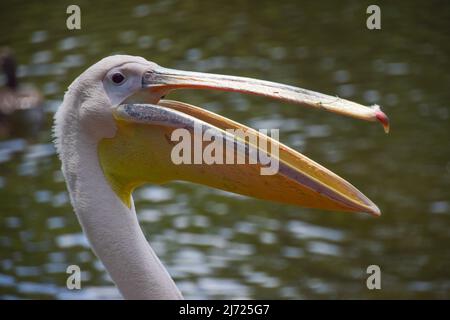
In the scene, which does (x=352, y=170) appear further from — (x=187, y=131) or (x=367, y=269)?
(x=187, y=131)

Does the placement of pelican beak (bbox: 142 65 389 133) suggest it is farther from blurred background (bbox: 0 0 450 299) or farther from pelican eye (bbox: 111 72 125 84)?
blurred background (bbox: 0 0 450 299)

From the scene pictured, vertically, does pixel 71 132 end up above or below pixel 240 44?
above

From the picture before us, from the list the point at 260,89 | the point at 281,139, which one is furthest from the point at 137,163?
the point at 281,139

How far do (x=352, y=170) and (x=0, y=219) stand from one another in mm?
2974

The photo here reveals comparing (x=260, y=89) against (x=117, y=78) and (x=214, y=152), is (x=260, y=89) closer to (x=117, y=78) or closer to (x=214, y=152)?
(x=214, y=152)

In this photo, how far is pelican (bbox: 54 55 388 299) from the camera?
3.52 m

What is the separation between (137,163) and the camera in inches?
142

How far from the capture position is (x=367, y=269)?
6801 millimetres

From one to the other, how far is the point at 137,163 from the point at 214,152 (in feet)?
1.10

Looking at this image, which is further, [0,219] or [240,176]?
[0,219]

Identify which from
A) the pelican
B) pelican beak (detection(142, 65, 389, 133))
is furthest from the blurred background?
pelican beak (detection(142, 65, 389, 133))

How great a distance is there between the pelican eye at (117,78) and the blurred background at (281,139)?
3.25m
